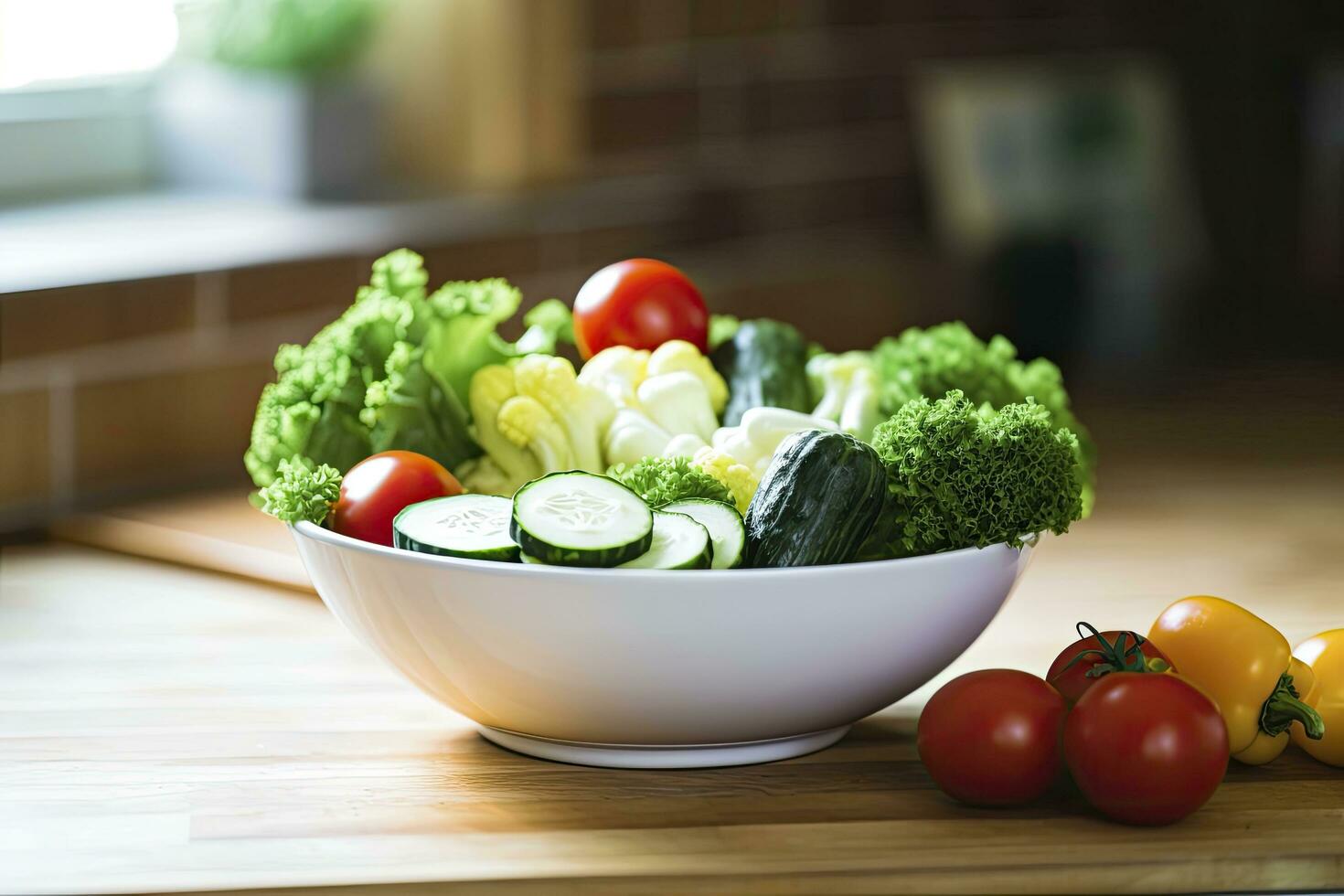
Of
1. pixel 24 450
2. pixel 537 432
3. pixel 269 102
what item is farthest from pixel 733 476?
pixel 269 102

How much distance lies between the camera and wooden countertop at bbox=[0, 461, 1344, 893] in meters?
0.83

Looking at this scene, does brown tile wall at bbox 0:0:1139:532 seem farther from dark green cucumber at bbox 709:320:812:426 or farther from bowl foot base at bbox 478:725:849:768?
bowl foot base at bbox 478:725:849:768

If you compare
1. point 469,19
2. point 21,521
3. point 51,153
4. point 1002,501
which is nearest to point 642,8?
point 469,19

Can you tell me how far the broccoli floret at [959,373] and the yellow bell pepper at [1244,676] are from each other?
1.06ft

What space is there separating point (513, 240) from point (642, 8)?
1.61 feet

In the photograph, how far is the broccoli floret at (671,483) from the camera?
0.96 m

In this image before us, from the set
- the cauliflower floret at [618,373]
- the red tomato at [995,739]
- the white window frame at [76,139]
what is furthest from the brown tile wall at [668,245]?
the red tomato at [995,739]

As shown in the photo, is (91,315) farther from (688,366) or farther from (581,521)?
(581,521)

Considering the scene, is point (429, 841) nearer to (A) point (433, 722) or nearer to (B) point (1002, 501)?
(A) point (433, 722)

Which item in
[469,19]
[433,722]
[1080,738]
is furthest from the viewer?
[469,19]

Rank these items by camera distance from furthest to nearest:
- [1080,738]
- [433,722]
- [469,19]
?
[469,19] → [433,722] → [1080,738]

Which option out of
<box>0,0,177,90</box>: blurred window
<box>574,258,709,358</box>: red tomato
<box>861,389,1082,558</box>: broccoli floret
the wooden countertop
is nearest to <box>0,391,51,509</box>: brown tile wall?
the wooden countertop

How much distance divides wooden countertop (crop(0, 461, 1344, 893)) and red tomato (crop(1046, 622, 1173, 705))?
0.23 ft

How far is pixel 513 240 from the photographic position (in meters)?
2.27
